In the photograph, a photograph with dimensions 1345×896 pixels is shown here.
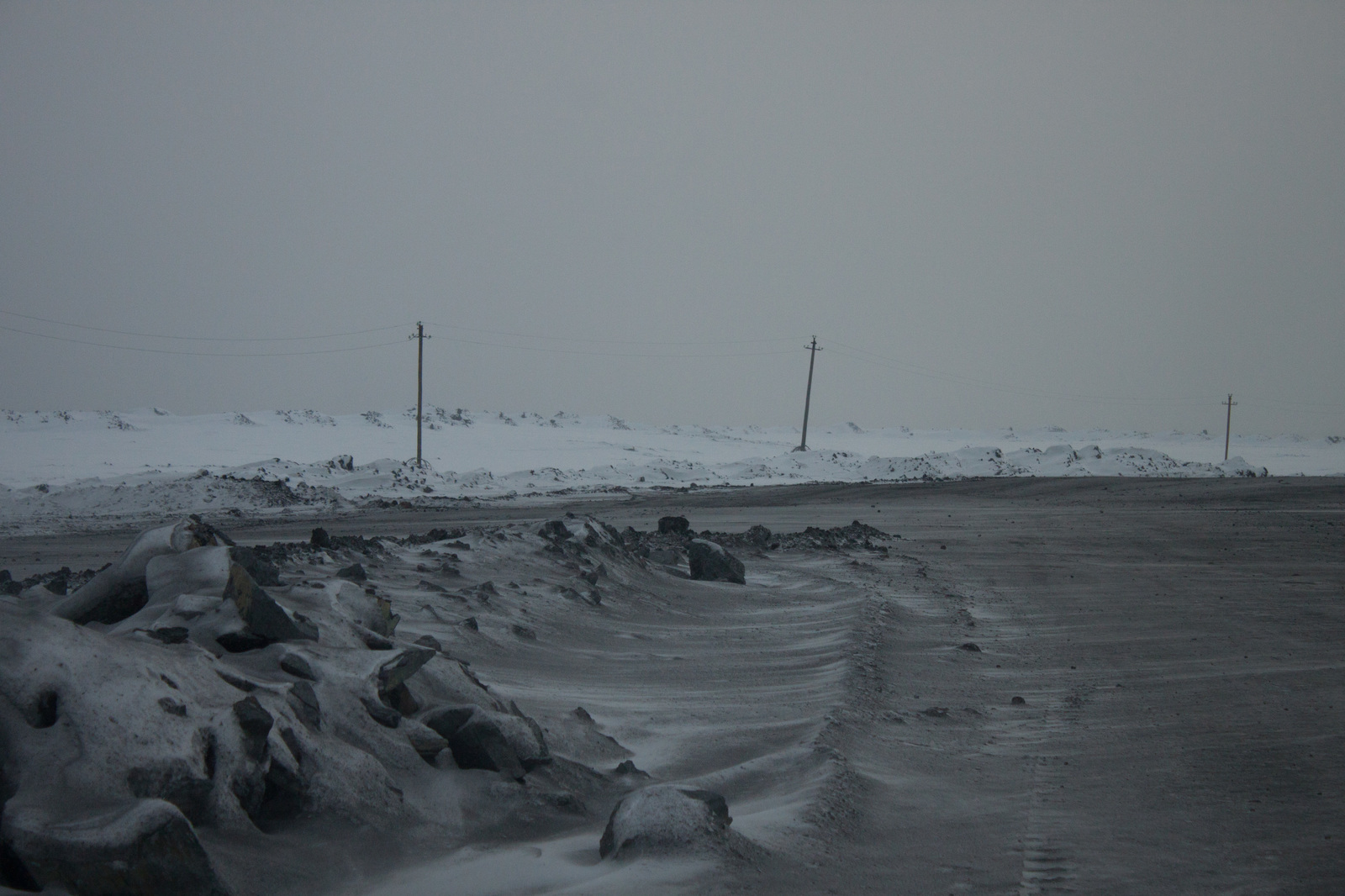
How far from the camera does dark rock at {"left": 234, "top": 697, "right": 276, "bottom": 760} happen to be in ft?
13.6

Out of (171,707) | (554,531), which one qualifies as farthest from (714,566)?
(171,707)

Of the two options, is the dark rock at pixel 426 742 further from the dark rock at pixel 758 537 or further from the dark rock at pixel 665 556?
the dark rock at pixel 758 537

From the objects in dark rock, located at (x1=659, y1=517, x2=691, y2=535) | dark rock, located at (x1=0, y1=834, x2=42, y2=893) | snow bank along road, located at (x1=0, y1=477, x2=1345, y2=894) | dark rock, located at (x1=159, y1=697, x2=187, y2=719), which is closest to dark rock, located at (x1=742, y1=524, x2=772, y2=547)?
dark rock, located at (x1=659, y1=517, x2=691, y2=535)

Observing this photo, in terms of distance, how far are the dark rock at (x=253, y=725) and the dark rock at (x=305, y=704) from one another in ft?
1.11

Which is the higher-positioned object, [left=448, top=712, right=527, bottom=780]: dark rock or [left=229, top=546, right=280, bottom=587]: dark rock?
[left=229, top=546, right=280, bottom=587]: dark rock

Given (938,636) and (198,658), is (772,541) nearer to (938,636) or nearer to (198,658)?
(938,636)

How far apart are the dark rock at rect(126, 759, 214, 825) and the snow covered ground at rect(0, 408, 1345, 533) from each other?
66.3ft

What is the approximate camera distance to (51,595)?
6641 mm

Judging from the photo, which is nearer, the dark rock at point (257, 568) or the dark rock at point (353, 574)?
the dark rock at point (257, 568)

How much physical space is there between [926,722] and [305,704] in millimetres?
4036

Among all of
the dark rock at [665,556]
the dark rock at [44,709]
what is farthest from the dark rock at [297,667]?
the dark rock at [665,556]

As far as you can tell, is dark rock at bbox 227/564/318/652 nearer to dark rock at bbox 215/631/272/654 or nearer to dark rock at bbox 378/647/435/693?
dark rock at bbox 215/631/272/654

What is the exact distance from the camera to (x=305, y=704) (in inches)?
183

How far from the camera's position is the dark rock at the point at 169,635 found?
4887 millimetres
